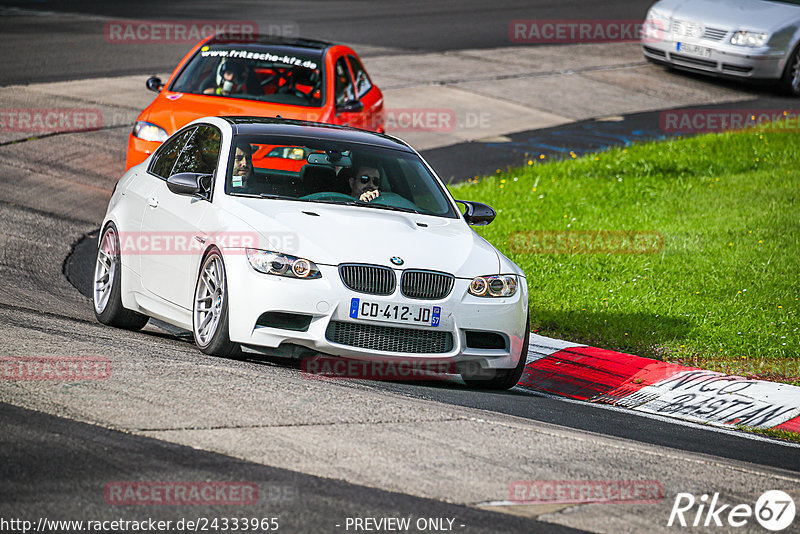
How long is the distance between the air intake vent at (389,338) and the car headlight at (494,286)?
0.35 meters

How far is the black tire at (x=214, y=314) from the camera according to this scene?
7328 mm

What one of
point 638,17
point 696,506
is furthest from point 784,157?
point 638,17

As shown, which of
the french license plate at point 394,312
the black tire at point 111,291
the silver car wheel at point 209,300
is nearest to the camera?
the french license plate at point 394,312

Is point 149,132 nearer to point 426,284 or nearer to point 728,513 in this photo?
point 426,284

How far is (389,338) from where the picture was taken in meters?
7.28

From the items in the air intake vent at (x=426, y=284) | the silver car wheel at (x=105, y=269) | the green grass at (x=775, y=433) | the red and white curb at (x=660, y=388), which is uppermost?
the air intake vent at (x=426, y=284)

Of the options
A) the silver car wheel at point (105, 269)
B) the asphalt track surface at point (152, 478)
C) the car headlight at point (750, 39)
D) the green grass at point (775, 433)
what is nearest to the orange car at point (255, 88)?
the silver car wheel at point (105, 269)

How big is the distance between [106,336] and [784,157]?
11850 mm

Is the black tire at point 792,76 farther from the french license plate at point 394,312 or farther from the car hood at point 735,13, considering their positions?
the french license plate at point 394,312

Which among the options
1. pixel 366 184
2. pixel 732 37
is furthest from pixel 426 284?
pixel 732 37

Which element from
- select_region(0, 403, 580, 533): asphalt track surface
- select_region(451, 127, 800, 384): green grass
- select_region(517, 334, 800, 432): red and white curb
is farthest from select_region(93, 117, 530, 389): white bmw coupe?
select_region(451, 127, 800, 384): green grass

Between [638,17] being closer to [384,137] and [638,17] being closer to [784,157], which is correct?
[784,157]

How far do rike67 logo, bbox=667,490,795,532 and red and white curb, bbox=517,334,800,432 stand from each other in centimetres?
271

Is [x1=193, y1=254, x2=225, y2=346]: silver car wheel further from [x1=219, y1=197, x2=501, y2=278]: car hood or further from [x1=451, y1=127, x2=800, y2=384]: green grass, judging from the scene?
[x1=451, y1=127, x2=800, y2=384]: green grass
